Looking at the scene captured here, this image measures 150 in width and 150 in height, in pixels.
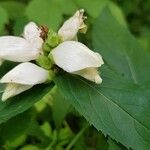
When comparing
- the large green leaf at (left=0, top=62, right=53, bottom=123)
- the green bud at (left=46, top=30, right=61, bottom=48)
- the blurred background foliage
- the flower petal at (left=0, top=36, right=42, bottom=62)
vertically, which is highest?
the green bud at (left=46, top=30, right=61, bottom=48)

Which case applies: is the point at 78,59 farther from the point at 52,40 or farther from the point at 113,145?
the point at 113,145

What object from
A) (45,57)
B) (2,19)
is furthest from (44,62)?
(2,19)

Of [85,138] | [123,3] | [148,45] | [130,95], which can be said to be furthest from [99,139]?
[123,3]

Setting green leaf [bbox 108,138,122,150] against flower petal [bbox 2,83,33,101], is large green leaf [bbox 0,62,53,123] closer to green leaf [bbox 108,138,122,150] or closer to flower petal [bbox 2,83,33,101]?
flower petal [bbox 2,83,33,101]

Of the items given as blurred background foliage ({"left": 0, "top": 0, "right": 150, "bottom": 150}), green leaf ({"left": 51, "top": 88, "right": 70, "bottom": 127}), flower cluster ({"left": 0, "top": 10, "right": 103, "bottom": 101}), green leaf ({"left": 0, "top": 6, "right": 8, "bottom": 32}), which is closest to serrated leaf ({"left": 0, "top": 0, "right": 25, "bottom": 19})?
blurred background foliage ({"left": 0, "top": 0, "right": 150, "bottom": 150})

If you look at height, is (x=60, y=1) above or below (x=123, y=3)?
above

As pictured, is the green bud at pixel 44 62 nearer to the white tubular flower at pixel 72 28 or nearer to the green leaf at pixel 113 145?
the white tubular flower at pixel 72 28

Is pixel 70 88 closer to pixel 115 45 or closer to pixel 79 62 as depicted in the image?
pixel 79 62
